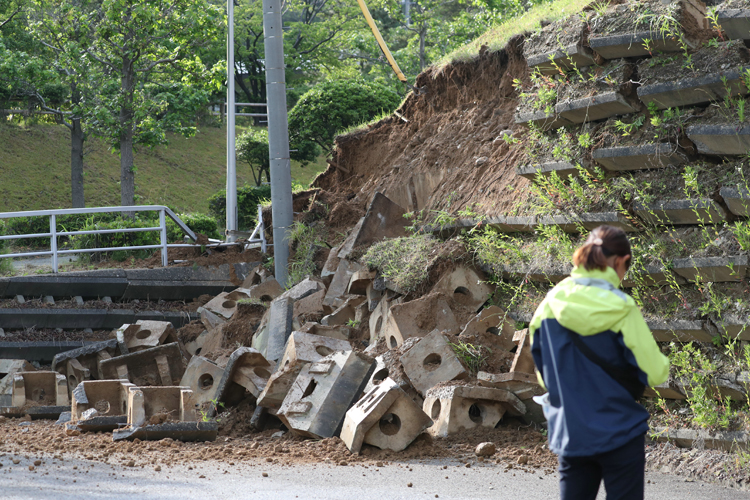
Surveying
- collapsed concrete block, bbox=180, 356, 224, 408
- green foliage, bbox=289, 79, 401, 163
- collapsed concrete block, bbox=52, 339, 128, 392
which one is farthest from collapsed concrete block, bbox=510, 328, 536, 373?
green foliage, bbox=289, 79, 401, 163

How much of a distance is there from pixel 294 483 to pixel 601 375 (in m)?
2.91

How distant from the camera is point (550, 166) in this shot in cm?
704

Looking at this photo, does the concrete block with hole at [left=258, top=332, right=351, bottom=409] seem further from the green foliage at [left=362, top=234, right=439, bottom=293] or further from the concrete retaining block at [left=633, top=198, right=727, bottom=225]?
the concrete retaining block at [left=633, top=198, right=727, bottom=225]

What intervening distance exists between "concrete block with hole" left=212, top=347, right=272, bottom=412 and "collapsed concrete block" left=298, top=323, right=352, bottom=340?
2.57 feet

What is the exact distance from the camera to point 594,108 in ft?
21.7

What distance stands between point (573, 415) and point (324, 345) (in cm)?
486

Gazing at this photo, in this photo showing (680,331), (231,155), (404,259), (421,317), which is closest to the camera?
(680,331)

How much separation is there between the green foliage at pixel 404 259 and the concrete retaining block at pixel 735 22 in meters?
4.02

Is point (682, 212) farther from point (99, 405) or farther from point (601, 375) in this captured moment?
point (99, 405)

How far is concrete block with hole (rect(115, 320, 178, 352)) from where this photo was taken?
10477 mm

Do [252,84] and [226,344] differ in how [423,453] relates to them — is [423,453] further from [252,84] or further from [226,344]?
[252,84]

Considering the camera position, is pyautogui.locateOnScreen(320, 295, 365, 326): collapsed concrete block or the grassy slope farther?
the grassy slope

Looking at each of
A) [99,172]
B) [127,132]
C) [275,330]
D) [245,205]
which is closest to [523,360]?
[275,330]

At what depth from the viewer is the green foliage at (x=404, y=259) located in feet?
27.7
